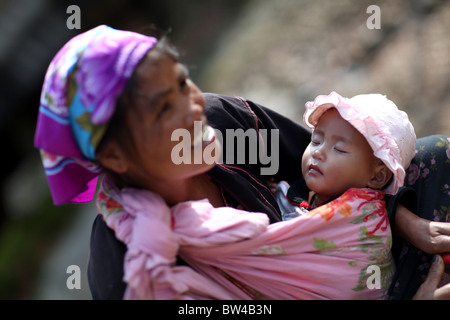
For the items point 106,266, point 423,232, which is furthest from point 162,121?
point 423,232

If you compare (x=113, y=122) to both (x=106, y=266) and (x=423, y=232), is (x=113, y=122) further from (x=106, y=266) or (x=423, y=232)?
(x=423, y=232)

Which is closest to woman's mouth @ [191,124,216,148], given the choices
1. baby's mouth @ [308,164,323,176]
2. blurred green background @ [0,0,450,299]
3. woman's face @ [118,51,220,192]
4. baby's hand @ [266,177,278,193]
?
woman's face @ [118,51,220,192]

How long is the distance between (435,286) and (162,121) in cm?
107

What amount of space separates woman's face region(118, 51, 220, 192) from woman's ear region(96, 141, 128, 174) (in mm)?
22

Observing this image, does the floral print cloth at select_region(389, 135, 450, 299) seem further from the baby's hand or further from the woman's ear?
the woman's ear

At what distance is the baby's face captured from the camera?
1.89 m

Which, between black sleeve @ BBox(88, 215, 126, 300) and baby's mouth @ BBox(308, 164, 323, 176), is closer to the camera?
black sleeve @ BBox(88, 215, 126, 300)

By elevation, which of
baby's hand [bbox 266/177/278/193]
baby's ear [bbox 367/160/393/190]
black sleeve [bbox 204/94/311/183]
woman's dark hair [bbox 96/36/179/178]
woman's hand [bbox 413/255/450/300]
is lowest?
woman's hand [bbox 413/255/450/300]

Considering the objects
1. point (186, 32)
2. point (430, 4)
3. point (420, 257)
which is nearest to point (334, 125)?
point (420, 257)

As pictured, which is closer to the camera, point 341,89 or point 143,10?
point 341,89

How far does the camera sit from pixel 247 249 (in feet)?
5.16
